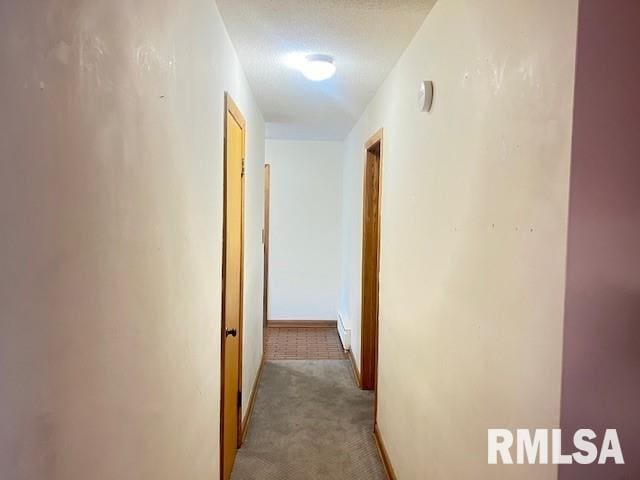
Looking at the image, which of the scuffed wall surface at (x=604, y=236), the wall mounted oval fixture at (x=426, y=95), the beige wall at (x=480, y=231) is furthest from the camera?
the wall mounted oval fixture at (x=426, y=95)

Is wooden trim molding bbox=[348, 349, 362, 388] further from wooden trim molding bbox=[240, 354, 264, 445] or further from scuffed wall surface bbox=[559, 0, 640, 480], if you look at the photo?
scuffed wall surface bbox=[559, 0, 640, 480]

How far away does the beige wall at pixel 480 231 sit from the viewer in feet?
3.26

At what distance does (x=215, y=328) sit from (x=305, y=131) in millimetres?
3428

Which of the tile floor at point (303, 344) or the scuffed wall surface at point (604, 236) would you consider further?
the tile floor at point (303, 344)

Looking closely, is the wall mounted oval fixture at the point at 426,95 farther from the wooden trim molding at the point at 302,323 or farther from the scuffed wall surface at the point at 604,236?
the wooden trim molding at the point at 302,323

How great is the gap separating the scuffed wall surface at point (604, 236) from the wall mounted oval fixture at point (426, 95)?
101 centimetres

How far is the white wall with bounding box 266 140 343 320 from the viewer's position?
586 cm

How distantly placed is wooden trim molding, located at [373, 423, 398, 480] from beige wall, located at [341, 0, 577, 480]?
5.3 inches

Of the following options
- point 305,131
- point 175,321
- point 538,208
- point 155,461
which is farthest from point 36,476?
point 305,131

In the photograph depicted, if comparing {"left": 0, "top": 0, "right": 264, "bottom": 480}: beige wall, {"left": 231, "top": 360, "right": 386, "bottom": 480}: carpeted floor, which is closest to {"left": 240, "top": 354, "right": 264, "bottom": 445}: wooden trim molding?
{"left": 231, "top": 360, "right": 386, "bottom": 480}: carpeted floor

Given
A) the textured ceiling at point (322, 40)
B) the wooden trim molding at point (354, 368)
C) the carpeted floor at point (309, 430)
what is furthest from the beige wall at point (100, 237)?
the wooden trim molding at point (354, 368)

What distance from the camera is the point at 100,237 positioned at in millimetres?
A: 892

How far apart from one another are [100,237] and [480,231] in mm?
998

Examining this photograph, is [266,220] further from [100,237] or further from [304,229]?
[100,237]
